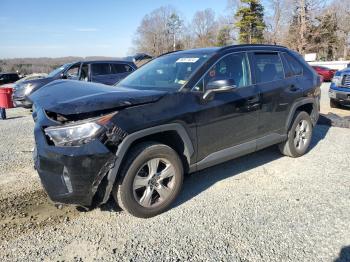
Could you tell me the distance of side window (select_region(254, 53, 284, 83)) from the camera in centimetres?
468

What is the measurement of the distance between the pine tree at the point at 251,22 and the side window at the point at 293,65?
49627mm

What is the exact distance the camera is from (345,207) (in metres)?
3.77

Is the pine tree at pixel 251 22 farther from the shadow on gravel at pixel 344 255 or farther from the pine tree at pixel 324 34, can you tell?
the shadow on gravel at pixel 344 255

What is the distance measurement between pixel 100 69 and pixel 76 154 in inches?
345

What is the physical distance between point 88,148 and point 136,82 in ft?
5.46

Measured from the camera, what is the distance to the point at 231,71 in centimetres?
436

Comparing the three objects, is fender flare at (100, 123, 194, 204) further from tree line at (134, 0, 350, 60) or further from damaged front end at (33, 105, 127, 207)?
tree line at (134, 0, 350, 60)

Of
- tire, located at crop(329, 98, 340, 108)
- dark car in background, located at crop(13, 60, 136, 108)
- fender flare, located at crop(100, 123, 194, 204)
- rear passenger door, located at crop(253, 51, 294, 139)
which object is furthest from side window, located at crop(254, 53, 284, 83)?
dark car in background, located at crop(13, 60, 136, 108)

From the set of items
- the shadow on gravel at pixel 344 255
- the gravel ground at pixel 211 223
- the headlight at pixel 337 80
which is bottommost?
the shadow on gravel at pixel 344 255

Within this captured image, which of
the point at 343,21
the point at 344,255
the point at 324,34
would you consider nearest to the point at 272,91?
the point at 344,255

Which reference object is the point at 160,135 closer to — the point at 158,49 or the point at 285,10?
the point at 285,10

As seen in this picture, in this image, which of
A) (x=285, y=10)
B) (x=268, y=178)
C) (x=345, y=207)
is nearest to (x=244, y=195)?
(x=268, y=178)

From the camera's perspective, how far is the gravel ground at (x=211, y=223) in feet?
9.86

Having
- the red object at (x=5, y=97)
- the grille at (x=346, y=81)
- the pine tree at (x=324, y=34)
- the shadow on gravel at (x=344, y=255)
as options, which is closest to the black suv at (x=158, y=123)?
the shadow on gravel at (x=344, y=255)
